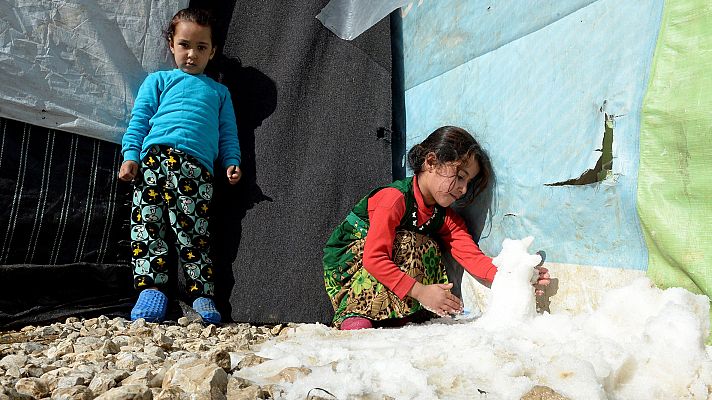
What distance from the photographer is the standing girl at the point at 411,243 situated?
7.13ft

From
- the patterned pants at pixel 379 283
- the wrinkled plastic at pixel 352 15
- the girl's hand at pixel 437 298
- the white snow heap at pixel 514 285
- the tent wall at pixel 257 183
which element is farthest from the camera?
the wrinkled plastic at pixel 352 15

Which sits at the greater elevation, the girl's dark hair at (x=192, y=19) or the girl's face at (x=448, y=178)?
the girl's dark hair at (x=192, y=19)

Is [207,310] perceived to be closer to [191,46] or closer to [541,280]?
[191,46]

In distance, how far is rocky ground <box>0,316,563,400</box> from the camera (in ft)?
4.03

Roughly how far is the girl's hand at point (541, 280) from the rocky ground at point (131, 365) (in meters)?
0.72

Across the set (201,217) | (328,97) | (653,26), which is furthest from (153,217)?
(653,26)

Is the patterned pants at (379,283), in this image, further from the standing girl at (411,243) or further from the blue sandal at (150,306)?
the blue sandal at (150,306)

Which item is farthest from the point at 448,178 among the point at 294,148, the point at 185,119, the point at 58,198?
the point at 58,198

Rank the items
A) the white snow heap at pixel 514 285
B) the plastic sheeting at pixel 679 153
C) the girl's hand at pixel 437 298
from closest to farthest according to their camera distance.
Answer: the plastic sheeting at pixel 679 153, the white snow heap at pixel 514 285, the girl's hand at pixel 437 298

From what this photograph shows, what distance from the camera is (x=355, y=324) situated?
7.15 feet

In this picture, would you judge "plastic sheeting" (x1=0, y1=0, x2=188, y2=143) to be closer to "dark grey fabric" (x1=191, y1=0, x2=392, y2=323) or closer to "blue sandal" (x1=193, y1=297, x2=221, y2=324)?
"dark grey fabric" (x1=191, y1=0, x2=392, y2=323)

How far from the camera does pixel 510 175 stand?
2.13 meters

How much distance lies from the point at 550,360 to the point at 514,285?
→ 550 millimetres

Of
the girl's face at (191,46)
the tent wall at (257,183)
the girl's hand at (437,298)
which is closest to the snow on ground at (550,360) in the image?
the girl's hand at (437,298)
